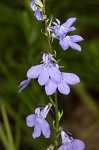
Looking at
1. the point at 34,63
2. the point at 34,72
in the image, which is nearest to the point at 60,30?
the point at 34,72

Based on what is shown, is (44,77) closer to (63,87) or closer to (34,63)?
(63,87)

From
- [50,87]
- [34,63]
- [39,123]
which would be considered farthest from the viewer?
[34,63]

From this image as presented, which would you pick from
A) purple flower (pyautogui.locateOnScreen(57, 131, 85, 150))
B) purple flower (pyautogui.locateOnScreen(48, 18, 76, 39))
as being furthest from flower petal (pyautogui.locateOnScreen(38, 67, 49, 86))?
purple flower (pyautogui.locateOnScreen(57, 131, 85, 150))

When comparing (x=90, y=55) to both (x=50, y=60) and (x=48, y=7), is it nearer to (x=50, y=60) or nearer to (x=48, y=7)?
(x=48, y=7)

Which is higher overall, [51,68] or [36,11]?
[36,11]

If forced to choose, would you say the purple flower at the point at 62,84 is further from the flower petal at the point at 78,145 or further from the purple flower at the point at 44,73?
the flower petal at the point at 78,145

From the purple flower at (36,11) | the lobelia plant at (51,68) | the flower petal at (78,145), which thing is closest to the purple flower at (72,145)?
the flower petal at (78,145)

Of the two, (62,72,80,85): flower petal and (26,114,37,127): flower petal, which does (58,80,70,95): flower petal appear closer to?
(62,72,80,85): flower petal

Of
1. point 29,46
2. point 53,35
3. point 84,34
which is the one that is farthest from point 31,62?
point 53,35
